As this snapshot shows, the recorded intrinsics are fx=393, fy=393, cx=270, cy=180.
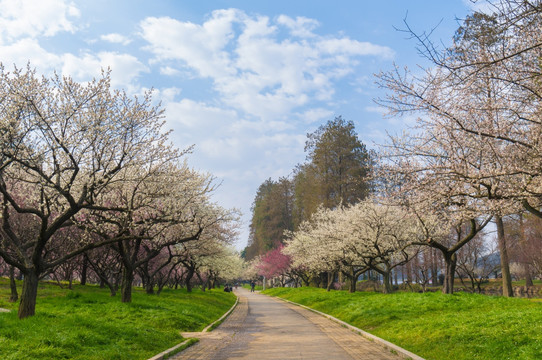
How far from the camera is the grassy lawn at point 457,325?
8615mm

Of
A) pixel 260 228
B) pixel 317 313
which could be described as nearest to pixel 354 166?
pixel 317 313

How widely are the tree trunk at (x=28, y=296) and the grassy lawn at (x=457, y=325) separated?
10.2 meters

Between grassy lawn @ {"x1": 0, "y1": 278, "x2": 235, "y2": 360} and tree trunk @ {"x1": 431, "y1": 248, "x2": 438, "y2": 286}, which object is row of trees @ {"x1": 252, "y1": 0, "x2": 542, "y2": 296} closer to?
grassy lawn @ {"x1": 0, "y1": 278, "x2": 235, "y2": 360}

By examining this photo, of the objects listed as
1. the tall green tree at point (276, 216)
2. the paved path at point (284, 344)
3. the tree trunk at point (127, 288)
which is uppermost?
A: the tall green tree at point (276, 216)

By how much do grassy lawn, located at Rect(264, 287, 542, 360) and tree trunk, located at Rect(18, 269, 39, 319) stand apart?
10185 mm

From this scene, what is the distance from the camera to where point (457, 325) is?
35.9ft

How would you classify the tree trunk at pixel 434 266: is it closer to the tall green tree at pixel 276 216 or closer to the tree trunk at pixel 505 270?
the tree trunk at pixel 505 270

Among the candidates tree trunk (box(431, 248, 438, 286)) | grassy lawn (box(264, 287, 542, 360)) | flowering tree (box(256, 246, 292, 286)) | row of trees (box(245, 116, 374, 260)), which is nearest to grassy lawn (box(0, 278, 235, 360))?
grassy lawn (box(264, 287, 542, 360))

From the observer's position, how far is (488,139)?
8.41 metres

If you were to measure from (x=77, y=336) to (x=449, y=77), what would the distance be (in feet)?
32.1

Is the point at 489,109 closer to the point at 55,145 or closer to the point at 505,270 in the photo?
the point at 55,145

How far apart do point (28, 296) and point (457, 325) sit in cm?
1190

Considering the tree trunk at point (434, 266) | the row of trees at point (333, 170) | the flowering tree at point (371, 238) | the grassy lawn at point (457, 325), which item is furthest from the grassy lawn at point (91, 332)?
the tree trunk at point (434, 266)

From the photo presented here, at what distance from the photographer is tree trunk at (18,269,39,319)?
10641 millimetres
